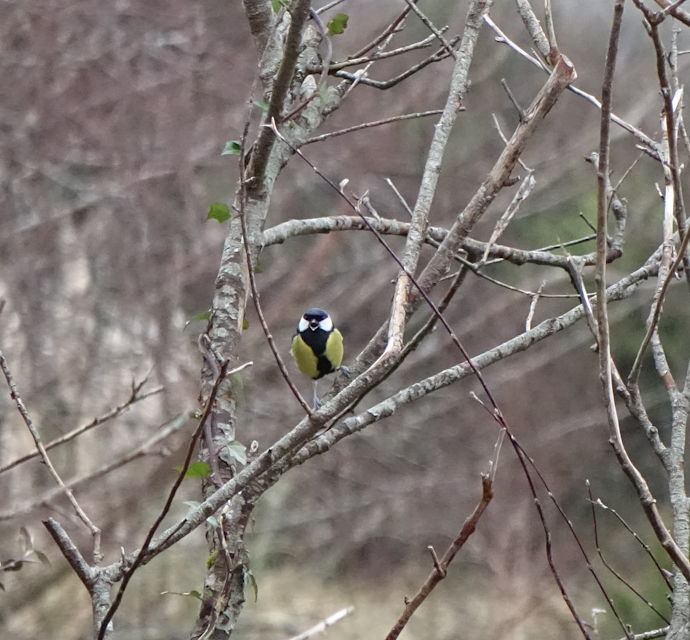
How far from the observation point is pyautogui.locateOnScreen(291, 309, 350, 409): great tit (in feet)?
10.9

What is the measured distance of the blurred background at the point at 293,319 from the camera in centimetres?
471

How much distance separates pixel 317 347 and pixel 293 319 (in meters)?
2.57

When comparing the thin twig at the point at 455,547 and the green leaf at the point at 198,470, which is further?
the green leaf at the point at 198,470

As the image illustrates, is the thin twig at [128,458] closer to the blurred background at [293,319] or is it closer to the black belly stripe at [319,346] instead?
the blurred background at [293,319]

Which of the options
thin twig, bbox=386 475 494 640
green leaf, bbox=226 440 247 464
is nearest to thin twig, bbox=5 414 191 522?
green leaf, bbox=226 440 247 464

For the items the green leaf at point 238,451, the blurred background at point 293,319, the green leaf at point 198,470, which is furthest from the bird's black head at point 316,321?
the green leaf at point 198,470

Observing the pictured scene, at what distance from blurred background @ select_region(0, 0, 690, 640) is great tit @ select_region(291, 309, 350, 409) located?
71 cm

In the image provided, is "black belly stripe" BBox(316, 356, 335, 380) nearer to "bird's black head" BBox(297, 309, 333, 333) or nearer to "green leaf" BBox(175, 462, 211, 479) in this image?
"bird's black head" BBox(297, 309, 333, 333)

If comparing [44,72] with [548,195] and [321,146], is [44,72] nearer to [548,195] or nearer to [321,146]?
[321,146]

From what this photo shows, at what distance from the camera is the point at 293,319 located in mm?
5879

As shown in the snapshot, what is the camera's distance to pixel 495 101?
27.4ft

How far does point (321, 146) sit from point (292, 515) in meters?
3.13

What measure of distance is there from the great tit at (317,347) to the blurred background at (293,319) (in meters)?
0.71

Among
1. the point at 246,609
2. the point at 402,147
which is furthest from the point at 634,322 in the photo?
the point at 246,609
